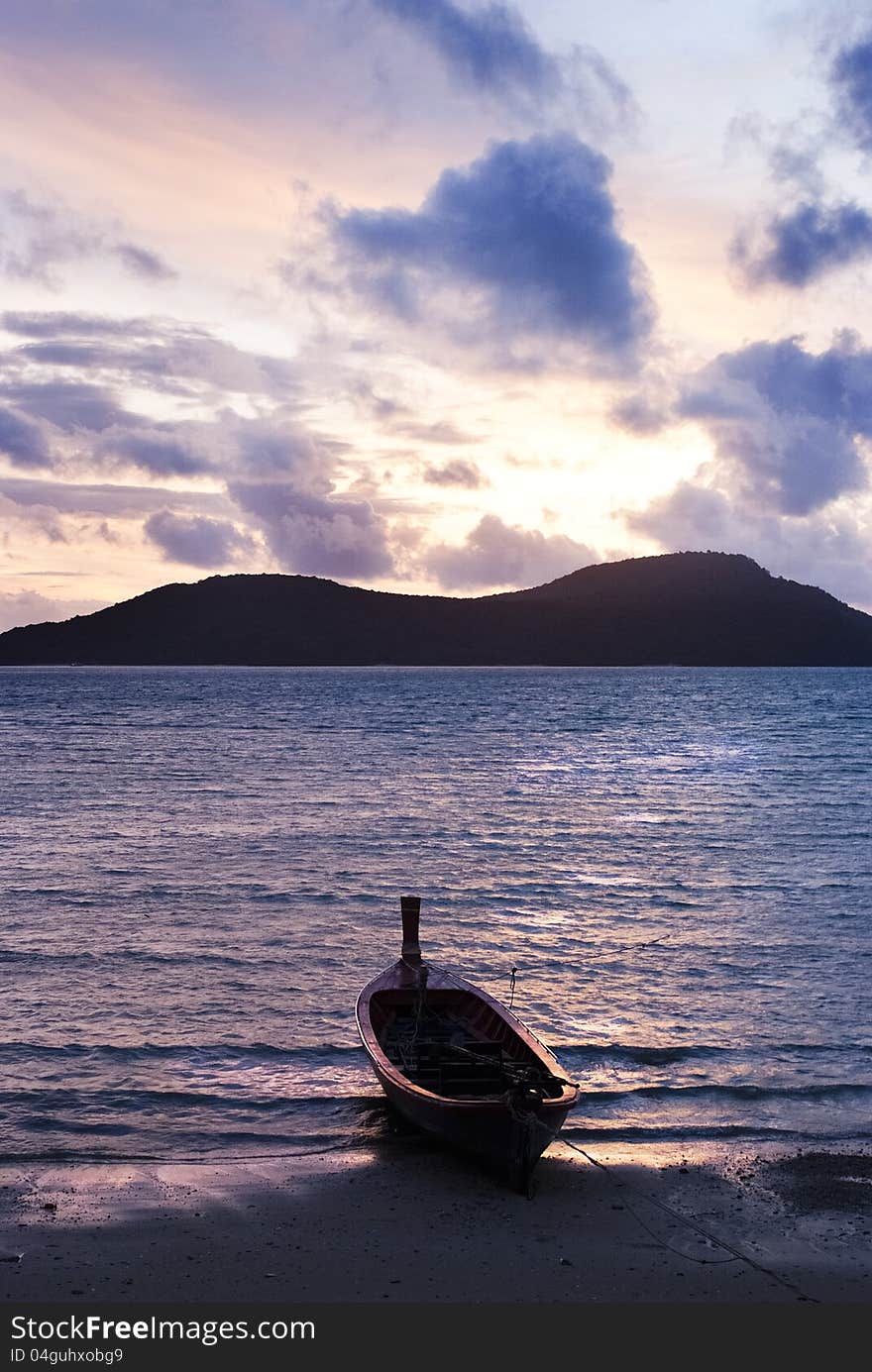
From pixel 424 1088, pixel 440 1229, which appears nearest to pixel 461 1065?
pixel 424 1088

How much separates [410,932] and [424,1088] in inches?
190

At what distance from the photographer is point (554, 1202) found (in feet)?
40.2

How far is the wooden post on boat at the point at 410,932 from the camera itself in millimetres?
18531

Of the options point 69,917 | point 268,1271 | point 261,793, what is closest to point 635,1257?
point 268,1271

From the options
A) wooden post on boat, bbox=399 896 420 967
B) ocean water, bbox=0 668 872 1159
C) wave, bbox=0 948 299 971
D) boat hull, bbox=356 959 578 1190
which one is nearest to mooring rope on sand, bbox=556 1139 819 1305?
boat hull, bbox=356 959 578 1190

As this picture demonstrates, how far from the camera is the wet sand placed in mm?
10141

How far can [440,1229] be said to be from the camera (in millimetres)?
11445

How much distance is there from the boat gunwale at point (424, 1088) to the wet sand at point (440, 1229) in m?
0.83

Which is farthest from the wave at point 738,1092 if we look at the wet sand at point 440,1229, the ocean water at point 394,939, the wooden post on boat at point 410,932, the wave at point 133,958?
the wave at point 133,958

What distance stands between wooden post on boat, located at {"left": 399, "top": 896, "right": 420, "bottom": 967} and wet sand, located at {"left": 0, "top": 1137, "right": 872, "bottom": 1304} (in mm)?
4582

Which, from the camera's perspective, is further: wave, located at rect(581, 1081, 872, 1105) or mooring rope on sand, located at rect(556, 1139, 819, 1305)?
wave, located at rect(581, 1081, 872, 1105)

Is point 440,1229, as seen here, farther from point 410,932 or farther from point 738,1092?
point 410,932

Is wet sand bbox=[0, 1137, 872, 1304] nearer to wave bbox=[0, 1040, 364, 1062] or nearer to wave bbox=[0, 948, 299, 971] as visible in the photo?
wave bbox=[0, 1040, 364, 1062]

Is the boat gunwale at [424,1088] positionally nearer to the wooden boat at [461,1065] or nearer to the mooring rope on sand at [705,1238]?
the wooden boat at [461,1065]
